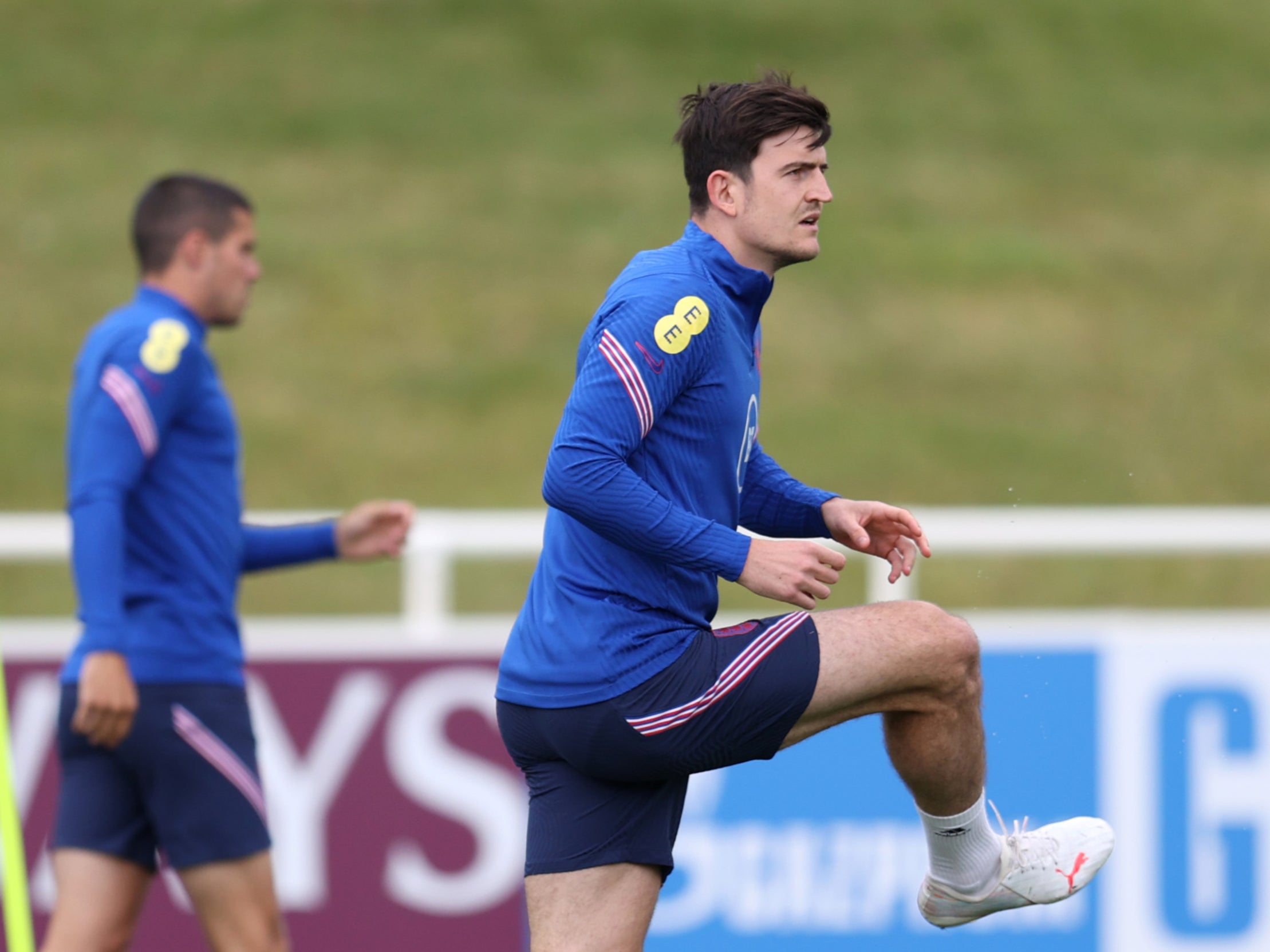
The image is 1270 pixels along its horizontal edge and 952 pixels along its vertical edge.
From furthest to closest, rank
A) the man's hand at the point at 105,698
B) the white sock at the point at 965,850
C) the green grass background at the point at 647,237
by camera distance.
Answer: the green grass background at the point at 647,237 < the man's hand at the point at 105,698 < the white sock at the point at 965,850

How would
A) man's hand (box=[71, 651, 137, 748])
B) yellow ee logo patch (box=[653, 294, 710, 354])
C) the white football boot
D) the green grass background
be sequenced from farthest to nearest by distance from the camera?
the green grass background, man's hand (box=[71, 651, 137, 748]), the white football boot, yellow ee logo patch (box=[653, 294, 710, 354])

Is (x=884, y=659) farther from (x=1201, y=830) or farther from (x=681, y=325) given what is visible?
(x=1201, y=830)

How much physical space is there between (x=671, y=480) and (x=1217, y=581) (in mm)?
12349

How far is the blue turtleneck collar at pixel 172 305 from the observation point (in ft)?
15.0

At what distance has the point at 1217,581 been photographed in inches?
587

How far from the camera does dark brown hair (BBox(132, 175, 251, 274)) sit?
4.66 m

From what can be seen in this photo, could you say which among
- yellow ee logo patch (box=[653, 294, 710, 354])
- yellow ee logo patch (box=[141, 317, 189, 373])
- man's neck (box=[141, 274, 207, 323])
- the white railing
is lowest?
the white railing

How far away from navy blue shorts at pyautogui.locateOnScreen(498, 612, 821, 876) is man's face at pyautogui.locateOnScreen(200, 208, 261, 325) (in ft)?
5.21

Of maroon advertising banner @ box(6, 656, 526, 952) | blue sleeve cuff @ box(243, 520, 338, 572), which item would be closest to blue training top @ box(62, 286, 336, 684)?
blue sleeve cuff @ box(243, 520, 338, 572)

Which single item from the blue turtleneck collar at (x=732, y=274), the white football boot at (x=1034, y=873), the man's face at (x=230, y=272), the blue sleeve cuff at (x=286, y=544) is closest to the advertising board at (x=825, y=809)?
the blue sleeve cuff at (x=286, y=544)

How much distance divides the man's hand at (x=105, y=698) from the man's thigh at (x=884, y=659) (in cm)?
164

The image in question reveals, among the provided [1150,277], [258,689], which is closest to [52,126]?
[1150,277]

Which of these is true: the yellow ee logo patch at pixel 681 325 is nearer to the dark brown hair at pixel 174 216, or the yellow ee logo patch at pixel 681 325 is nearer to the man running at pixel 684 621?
the man running at pixel 684 621

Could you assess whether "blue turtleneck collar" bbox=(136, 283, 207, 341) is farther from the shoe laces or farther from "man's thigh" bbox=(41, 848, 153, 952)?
the shoe laces
